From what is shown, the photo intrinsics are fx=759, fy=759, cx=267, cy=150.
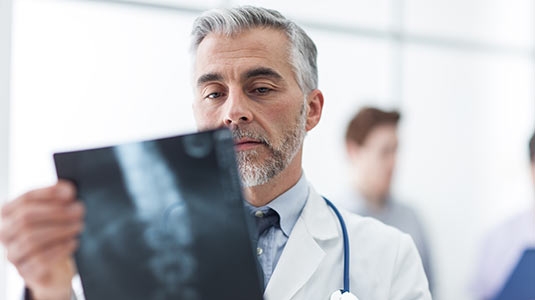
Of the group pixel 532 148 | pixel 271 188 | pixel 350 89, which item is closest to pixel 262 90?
pixel 271 188

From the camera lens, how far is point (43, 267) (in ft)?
3.00

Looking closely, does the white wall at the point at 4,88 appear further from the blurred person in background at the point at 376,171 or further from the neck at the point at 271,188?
the neck at the point at 271,188

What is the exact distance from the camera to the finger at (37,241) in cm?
89

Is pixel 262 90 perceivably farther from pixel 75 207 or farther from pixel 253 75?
pixel 75 207

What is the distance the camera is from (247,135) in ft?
4.09

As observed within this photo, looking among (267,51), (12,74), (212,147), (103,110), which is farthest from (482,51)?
(212,147)

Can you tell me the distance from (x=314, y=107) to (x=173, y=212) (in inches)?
22.4

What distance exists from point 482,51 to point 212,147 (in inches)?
112

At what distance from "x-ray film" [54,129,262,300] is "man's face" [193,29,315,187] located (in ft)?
1.01

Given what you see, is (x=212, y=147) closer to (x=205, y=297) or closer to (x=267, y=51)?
(x=205, y=297)

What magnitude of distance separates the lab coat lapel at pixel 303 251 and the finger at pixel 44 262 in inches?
14.6

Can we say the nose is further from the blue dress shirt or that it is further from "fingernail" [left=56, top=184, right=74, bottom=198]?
"fingernail" [left=56, top=184, right=74, bottom=198]

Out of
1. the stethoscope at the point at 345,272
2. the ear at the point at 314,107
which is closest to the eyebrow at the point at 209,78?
the ear at the point at 314,107

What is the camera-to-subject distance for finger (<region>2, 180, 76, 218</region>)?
0.89m
